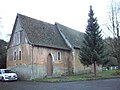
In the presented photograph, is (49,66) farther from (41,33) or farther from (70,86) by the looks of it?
(70,86)

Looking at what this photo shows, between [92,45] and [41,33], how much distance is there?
28.6ft

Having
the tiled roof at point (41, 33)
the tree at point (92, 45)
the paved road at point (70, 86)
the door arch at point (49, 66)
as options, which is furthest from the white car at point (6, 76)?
the tree at point (92, 45)

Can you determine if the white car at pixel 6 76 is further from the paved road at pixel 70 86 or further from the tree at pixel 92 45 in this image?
the tree at pixel 92 45

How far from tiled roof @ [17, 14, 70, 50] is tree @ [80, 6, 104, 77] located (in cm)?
592

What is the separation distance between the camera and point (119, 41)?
3606cm

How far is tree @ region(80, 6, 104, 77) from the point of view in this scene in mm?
28802

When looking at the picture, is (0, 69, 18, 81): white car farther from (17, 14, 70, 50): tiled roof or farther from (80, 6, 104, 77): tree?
(80, 6, 104, 77): tree

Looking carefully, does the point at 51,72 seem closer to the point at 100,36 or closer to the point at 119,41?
the point at 100,36

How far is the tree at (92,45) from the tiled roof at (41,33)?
5.92 m

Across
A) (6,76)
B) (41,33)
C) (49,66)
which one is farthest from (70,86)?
(41,33)

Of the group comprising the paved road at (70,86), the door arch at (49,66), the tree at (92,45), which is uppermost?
the tree at (92,45)

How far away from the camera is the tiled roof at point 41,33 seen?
30.6 m

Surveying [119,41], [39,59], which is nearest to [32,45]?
[39,59]

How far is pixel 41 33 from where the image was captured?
1293 inches
